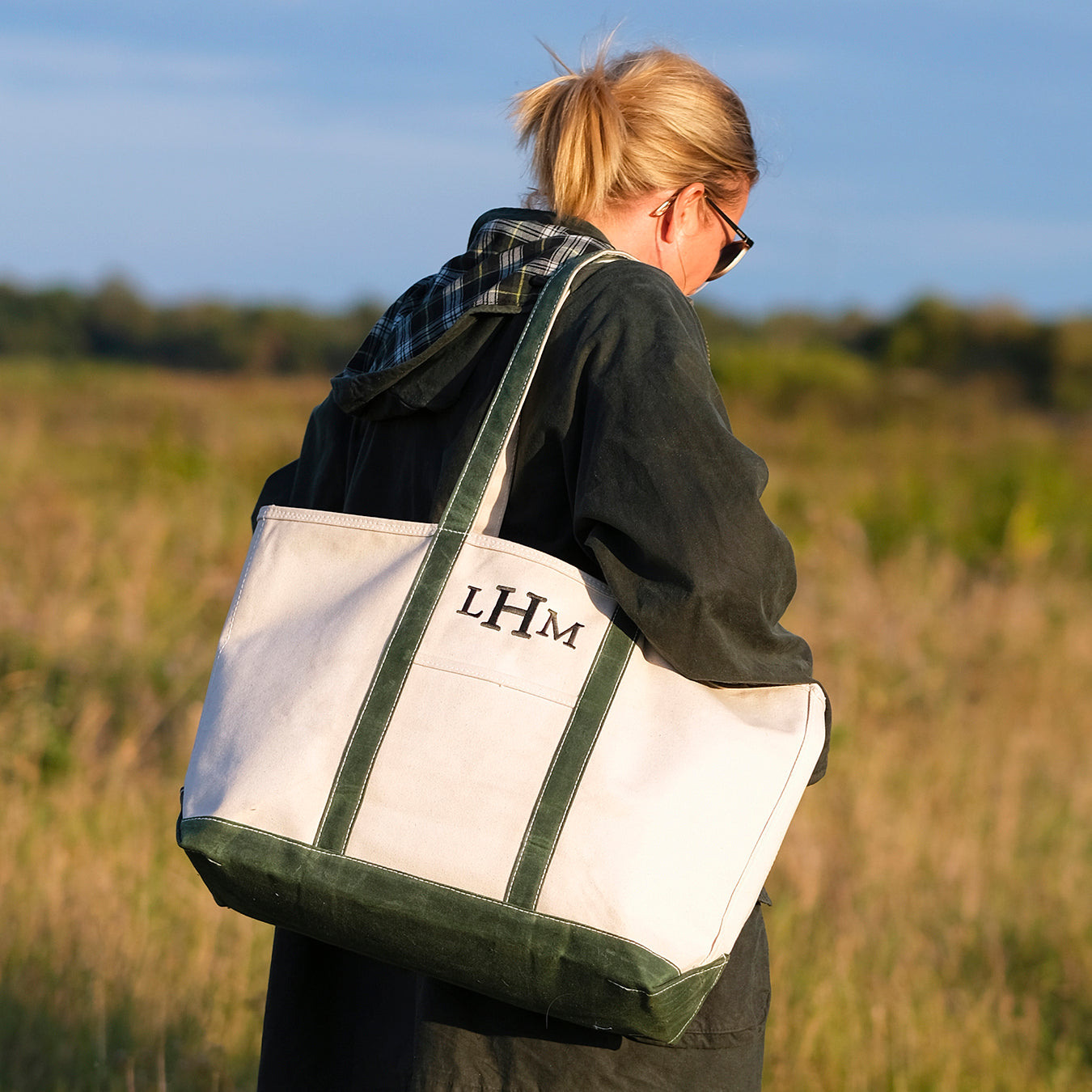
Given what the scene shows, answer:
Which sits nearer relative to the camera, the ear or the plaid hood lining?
the plaid hood lining

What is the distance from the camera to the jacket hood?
1.35 m

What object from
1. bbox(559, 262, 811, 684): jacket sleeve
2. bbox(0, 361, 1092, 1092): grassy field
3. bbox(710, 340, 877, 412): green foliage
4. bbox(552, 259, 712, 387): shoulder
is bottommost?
bbox(0, 361, 1092, 1092): grassy field

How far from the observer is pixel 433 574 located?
1.25 m

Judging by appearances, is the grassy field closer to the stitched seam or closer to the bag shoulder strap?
the stitched seam

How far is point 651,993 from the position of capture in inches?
44.2

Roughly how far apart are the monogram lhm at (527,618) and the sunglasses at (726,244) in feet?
1.93

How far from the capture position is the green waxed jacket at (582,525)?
119cm

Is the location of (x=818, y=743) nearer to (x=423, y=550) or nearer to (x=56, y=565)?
(x=423, y=550)

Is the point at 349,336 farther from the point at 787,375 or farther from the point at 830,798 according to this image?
the point at 830,798

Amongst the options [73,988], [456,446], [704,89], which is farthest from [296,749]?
[73,988]

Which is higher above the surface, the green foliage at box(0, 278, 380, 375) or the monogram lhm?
the green foliage at box(0, 278, 380, 375)

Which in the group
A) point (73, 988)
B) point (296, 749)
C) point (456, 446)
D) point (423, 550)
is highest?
point (456, 446)

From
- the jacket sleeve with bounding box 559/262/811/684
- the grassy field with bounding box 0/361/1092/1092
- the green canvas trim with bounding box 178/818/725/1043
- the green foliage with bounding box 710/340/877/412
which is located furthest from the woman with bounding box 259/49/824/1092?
the green foliage with bounding box 710/340/877/412

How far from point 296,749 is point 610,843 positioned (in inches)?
13.9
